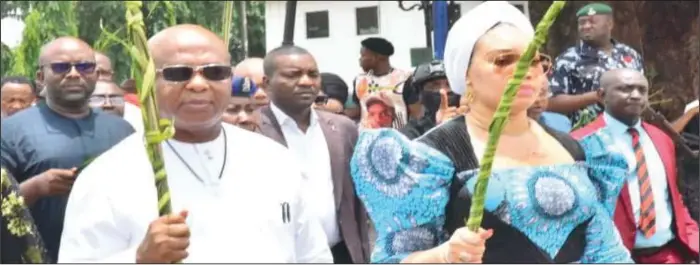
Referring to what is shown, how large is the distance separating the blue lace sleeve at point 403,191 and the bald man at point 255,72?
3244 millimetres

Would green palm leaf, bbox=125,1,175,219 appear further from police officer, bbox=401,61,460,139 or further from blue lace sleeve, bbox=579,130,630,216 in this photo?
police officer, bbox=401,61,460,139

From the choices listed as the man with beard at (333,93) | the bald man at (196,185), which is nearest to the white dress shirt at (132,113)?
the man with beard at (333,93)

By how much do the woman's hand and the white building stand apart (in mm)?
24522

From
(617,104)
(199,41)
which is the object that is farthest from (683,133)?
(199,41)

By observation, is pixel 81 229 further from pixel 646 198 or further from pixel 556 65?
pixel 556 65

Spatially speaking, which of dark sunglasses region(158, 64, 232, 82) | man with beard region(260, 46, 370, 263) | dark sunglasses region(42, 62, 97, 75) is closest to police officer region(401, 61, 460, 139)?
man with beard region(260, 46, 370, 263)

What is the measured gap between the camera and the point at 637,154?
19.3ft

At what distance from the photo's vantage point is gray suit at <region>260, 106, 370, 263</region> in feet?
19.5

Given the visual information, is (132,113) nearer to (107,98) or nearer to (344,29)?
(107,98)

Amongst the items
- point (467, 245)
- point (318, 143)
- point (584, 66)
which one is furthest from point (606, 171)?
point (584, 66)

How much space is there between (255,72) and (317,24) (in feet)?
71.8

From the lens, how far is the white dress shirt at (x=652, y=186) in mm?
5777

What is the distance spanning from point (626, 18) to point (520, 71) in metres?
7.22

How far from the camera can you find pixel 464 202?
345 cm
